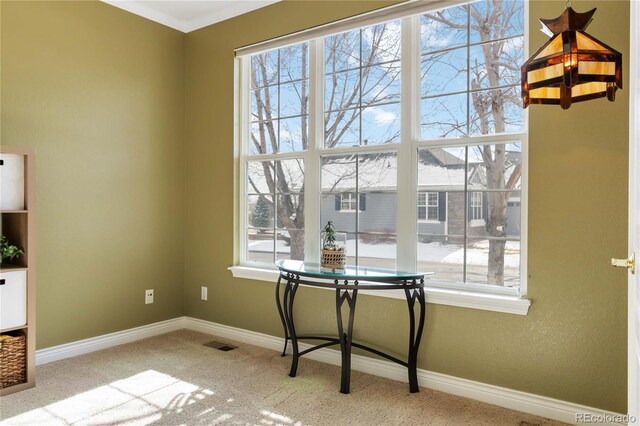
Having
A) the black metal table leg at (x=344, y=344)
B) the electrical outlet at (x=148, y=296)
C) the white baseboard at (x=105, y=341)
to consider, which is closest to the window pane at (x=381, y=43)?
the black metal table leg at (x=344, y=344)

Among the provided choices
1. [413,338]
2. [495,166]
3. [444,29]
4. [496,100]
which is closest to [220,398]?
[413,338]

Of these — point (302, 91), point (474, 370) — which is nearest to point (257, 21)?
point (302, 91)

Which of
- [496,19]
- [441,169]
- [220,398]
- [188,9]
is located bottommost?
[220,398]

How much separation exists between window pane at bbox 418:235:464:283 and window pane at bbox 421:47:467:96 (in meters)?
0.84

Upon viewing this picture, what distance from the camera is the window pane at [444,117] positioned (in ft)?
8.68

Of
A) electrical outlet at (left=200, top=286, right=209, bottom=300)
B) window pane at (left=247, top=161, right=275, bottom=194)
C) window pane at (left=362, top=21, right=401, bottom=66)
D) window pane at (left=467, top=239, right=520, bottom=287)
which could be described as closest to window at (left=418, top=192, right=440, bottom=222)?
window pane at (left=467, top=239, right=520, bottom=287)

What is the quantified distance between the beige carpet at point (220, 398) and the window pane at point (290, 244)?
738 mm

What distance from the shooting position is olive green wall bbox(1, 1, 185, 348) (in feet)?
9.73

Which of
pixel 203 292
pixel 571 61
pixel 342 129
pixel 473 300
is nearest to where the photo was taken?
pixel 571 61

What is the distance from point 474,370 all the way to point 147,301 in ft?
8.38

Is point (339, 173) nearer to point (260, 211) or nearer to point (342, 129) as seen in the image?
point (342, 129)

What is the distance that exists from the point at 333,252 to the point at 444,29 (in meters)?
1.51

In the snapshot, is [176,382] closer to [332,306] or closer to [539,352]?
[332,306]

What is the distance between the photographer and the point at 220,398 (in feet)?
8.26
